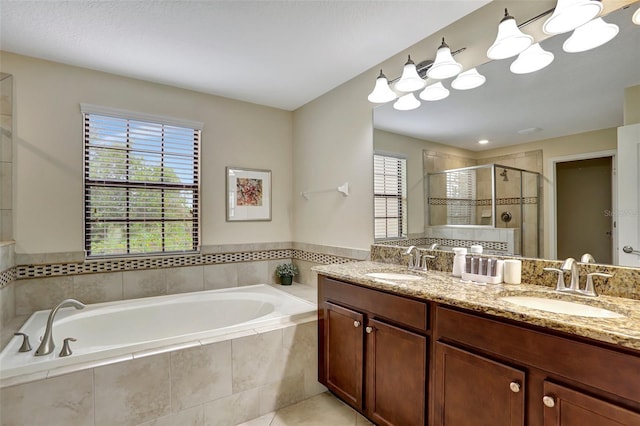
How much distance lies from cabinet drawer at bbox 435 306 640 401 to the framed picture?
7.64 ft

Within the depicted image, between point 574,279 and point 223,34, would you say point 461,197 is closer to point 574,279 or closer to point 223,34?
point 574,279

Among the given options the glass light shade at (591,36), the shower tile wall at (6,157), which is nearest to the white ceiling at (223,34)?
the shower tile wall at (6,157)

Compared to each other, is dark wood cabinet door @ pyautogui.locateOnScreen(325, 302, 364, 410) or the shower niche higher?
the shower niche

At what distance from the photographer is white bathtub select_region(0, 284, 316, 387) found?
5.35ft

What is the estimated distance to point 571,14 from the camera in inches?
56.7

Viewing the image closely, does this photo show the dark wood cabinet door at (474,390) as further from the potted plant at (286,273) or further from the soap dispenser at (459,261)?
the potted plant at (286,273)

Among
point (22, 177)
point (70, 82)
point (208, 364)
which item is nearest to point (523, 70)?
point (208, 364)

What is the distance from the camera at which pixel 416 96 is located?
2.28 meters

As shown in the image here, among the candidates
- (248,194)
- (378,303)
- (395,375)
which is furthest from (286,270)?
(395,375)

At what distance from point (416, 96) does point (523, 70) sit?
0.69 metres

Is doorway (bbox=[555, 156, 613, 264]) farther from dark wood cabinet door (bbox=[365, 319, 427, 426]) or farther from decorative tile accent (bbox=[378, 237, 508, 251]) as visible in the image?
dark wood cabinet door (bbox=[365, 319, 427, 426])

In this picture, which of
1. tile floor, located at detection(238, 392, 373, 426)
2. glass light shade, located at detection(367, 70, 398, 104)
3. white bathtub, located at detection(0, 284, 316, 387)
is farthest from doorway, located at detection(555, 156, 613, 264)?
white bathtub, located at detection(0, 284, 316, 387)

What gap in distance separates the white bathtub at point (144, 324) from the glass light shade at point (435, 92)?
1.76 metres

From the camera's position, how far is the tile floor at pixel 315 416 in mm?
2004
